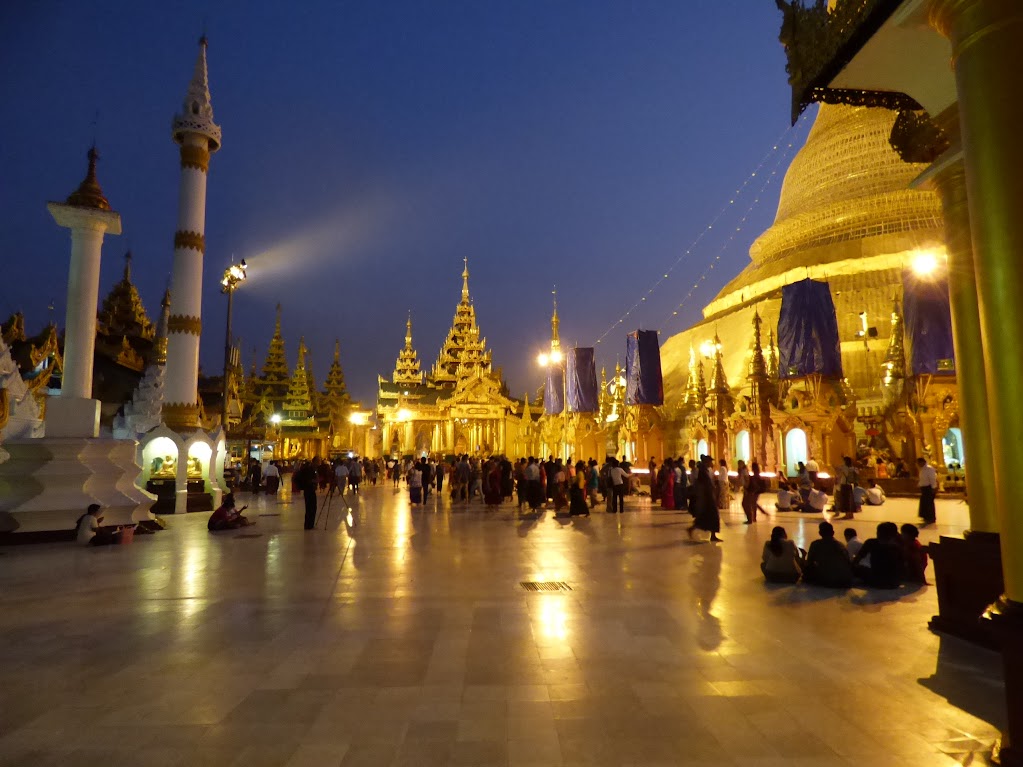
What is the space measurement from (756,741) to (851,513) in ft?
40.0

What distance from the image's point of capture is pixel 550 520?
13.9 meters

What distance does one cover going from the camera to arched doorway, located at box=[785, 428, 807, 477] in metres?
22.6

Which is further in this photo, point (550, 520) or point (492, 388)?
point (492, 388)

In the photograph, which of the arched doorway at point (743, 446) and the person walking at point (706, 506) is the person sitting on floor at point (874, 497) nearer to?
the person walking at point (706, 506)

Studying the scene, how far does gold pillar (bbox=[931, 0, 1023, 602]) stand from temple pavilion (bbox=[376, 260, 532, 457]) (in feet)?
164

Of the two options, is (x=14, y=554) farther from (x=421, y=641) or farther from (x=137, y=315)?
(x=137, y=315)

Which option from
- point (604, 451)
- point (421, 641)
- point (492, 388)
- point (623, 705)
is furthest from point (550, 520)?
point (492, 388)

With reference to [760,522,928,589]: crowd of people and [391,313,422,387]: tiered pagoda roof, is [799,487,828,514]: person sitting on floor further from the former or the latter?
[391,313,422,387]: tiered pagoda roof

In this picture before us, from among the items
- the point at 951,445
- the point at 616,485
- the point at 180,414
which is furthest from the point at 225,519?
the point at 951,445

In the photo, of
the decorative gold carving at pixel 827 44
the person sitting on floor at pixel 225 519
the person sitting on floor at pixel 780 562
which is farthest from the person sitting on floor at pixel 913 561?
the person sitting on floor at pixel 225 519

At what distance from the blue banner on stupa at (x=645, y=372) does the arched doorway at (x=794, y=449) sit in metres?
6.40

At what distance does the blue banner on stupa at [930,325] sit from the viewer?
2048cm

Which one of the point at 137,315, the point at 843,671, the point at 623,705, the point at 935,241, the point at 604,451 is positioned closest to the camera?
the point at 623,705

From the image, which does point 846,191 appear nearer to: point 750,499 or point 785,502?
point 785,502
